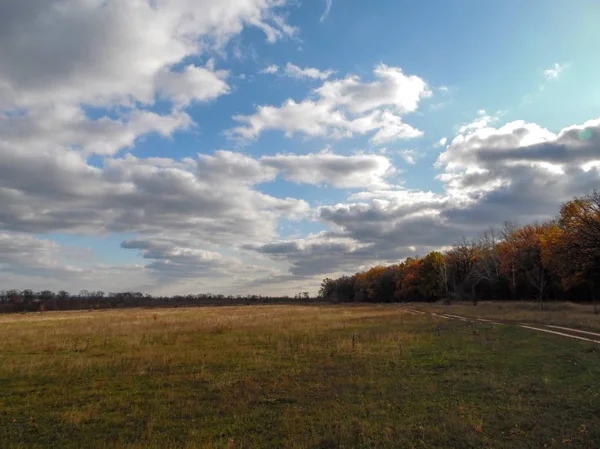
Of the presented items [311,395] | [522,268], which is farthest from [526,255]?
[311,395]

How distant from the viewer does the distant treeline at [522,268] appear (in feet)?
140

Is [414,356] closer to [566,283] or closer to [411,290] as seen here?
[566,283]

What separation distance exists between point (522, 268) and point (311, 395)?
74.1 m

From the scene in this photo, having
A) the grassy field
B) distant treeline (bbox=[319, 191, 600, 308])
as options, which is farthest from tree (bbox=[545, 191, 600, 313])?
the grassy field

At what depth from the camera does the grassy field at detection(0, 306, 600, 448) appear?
9477 mm

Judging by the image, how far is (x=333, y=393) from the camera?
13258 mm

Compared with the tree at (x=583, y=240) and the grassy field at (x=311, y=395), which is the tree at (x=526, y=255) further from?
the grassy field at (x=311, y=395)

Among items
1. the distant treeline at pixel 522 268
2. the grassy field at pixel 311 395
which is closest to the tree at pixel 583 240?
the distant treeline at pixel 522 268

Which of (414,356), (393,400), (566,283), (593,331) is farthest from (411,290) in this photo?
(393,400)

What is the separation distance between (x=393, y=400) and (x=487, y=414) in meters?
2.55

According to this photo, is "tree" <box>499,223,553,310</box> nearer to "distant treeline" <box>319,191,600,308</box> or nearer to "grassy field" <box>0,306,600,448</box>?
"distant treeline" <box>319,191,600,308</box>

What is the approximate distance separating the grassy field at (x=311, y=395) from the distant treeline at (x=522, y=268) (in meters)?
24.2

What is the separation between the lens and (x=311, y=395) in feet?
43.2

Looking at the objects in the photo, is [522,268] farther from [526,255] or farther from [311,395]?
[311,395]
